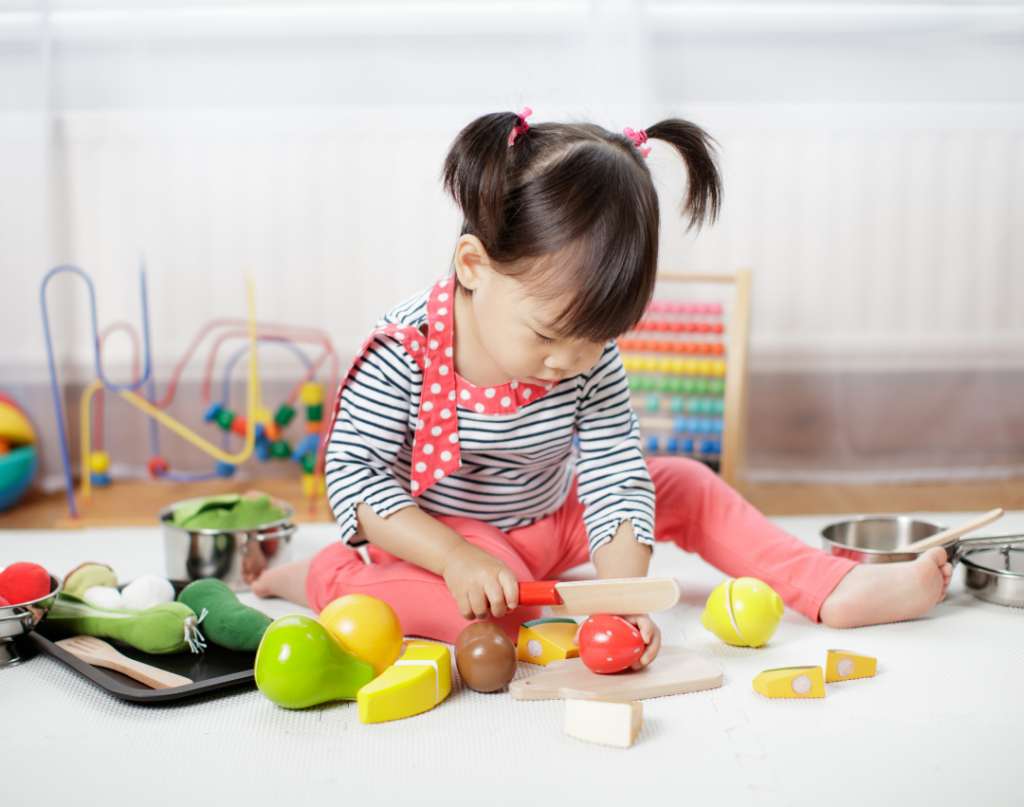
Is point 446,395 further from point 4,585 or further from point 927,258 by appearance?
point 927,258

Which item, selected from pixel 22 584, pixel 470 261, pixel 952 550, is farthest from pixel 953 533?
pixel 22 584

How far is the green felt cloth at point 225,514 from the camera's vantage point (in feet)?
3.50

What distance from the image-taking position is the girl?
73cm

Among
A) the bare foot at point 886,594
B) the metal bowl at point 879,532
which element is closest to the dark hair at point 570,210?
the bare foot at point 886,594

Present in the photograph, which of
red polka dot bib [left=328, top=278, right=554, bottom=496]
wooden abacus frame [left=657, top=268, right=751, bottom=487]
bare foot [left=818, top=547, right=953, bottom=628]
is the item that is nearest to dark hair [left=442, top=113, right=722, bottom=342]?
red polka dot bib [left=328, top=278, right=554, bottom=496]

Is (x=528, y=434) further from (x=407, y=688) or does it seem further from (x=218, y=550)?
(x=218, y=550)

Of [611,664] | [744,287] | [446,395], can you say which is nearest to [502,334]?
[446,395]

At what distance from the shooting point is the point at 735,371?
1.47 m

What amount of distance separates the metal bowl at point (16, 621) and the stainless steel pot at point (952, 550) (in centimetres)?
81

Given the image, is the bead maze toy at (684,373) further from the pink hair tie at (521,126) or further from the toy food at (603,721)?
the toy food at (603,721)

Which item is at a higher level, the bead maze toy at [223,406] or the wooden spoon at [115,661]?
the bead maze toy at [223,406]

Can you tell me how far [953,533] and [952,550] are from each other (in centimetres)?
2

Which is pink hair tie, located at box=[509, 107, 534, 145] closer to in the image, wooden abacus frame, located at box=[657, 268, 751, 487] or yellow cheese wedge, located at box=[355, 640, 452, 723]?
yellow cheese wedge, located at box=[355, 640, 452, 723]

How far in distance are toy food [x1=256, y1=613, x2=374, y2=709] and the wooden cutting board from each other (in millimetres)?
147
